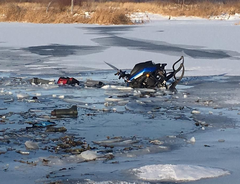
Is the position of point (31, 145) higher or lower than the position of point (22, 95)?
higher

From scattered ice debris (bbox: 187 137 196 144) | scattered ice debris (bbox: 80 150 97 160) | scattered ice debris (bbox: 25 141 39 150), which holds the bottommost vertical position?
scattered ice debris (bbox: 25 141 39 150)

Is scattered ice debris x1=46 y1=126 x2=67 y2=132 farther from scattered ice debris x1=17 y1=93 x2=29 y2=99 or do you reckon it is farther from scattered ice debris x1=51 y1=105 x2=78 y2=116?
scattered ice debris x1=17 y1=93 x2=29 y2=99

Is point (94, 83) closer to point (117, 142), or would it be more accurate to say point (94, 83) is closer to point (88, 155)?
point (117, 142)

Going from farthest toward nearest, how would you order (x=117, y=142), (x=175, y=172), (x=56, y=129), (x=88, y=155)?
(x=56, y=129)
(x=117, y=142)
(x=88, y=155)
(x=175, y=172)

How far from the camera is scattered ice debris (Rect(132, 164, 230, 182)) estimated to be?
10.9 feet

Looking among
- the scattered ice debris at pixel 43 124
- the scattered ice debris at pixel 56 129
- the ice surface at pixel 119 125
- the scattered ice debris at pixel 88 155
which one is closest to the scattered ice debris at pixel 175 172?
the ice surface at pixel 119 125

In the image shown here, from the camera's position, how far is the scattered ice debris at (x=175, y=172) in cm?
332

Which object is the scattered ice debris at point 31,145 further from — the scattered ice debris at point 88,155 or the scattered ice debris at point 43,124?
the scattered ice debris at point 43,124

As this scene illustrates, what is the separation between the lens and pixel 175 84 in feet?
24.9

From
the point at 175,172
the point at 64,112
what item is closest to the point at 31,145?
the point at 175,172

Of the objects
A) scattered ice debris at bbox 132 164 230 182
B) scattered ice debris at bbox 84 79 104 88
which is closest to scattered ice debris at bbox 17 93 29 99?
scattered ice debris at bbox 84 79 104 88

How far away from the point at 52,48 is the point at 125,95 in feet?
25.4

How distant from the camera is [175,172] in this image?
342cm

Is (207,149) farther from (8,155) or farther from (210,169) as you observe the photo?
(8,155)
